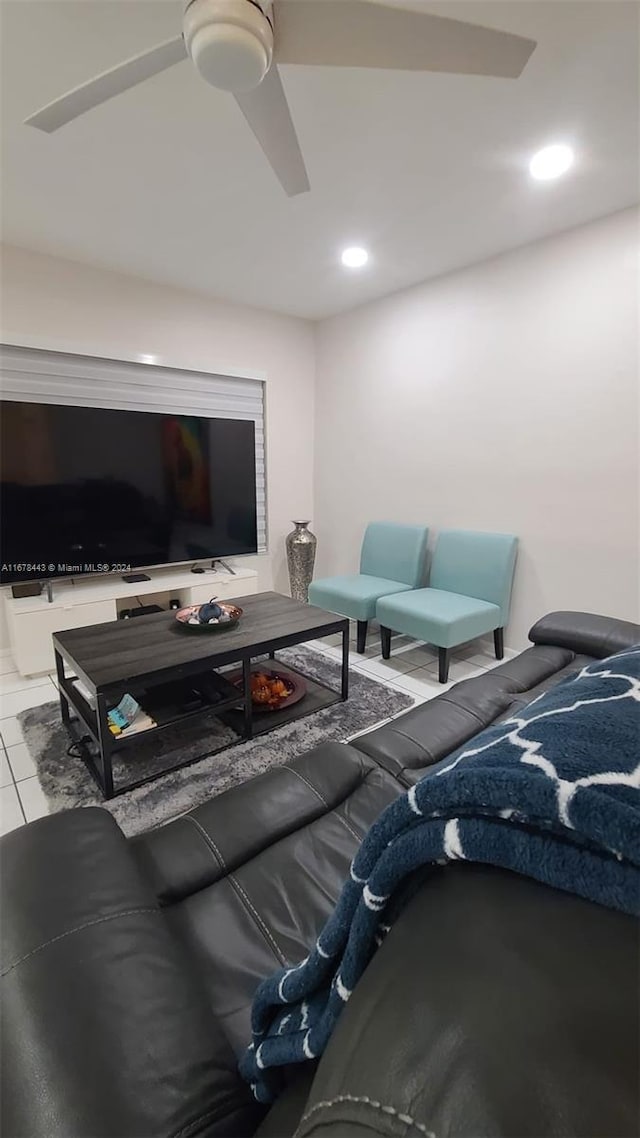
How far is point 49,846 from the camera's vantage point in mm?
818

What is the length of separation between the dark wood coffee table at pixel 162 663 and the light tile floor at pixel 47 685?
8.7 inches

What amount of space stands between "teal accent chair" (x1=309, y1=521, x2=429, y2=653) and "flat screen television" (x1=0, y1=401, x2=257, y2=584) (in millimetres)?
920

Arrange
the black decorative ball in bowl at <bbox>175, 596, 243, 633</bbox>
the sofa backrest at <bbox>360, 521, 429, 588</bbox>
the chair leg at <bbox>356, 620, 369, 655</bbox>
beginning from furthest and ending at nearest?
the sofa backrest at <bbox>360, 521, 429, 588</bbox> < the chair leg at <bbox>356, 620, 369, 655</bbox> < the black decorative ball in bowl at <bbox>175, 596, 243, 633</bbox>

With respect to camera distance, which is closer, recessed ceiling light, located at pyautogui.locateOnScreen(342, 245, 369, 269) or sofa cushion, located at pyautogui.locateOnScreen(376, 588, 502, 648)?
sofa cushion, located at pyautogui.locateOnScreen(376, 588, 502, 648)

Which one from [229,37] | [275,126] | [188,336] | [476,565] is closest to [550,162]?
[275,126]

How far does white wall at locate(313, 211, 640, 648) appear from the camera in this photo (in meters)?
2.59

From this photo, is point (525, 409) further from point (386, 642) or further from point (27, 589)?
point (27, 589)

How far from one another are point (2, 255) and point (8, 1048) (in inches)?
145

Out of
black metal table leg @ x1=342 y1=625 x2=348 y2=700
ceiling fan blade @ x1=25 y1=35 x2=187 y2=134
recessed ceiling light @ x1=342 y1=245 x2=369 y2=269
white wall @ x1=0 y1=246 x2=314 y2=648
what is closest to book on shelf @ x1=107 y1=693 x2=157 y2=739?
black metal table leg @ x1=342 y1=625 x2=348 y2=700

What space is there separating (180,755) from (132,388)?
2.58 m

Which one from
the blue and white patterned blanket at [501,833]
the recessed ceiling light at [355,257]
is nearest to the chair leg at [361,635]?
the recessed ceiling light at [355,257]

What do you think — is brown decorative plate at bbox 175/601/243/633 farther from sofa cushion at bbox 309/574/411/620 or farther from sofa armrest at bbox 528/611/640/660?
sofa armrest at bbox 528/611/640/660

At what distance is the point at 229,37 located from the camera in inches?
44.7

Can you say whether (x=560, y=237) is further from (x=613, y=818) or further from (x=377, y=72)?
(x=613, y=818)
